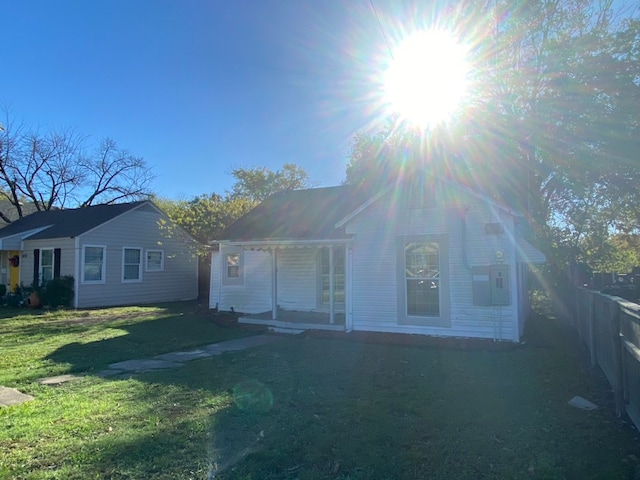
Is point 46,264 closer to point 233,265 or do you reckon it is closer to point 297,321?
point 233,265

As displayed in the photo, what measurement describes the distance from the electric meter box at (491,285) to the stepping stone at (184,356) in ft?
18.9

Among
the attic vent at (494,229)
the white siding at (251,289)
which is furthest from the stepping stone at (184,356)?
the attic vent at (494,229)

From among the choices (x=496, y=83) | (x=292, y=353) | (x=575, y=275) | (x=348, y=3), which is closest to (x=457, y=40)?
(x=496, y=83)

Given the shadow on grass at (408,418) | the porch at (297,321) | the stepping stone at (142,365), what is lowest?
the stepping stone at (142,365)

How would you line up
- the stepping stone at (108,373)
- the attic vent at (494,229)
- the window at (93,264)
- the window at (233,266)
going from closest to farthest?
1. the stepping stone at (108,373)
2. the attic vent at (494,229)
3. the window at (233,266)
4. the window at (93,264)

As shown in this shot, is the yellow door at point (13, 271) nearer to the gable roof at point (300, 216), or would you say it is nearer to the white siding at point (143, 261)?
the white siding at point (143, 261)

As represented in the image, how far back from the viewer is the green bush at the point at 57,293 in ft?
54.8

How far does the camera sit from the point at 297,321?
11.5 meters

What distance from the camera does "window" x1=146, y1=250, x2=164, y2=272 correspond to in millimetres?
19875

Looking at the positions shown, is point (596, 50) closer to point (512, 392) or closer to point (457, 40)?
point (457, 40)

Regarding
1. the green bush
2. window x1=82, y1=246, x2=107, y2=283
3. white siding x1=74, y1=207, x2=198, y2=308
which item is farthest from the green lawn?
white siding x1=74, y1=207, x2=198, y2=308

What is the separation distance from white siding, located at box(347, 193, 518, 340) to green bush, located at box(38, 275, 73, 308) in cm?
1257

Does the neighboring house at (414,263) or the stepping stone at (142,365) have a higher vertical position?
the neighboring house at (414,263)

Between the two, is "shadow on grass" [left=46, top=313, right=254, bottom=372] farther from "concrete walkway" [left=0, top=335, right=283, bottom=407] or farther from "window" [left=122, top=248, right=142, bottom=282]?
"window" [left=122, top=248, right=142, bottom=282]
